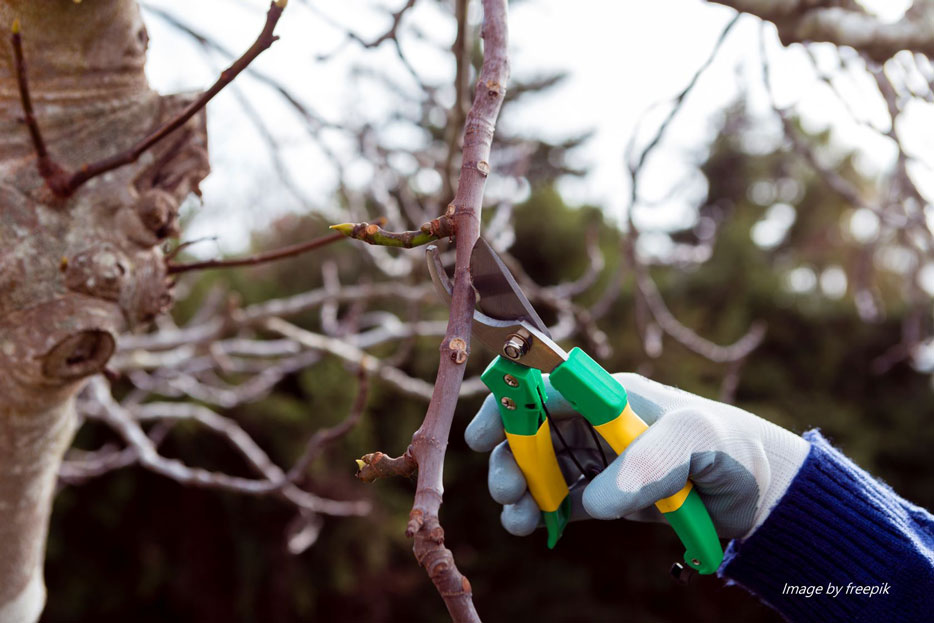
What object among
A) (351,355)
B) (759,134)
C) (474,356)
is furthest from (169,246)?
(759,134)

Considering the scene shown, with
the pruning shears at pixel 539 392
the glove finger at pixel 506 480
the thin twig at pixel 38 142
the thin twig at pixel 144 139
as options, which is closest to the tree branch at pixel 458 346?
the pruning shears at pixel 539 392

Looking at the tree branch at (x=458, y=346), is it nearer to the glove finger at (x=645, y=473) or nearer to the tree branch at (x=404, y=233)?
the tree branch at (x=404, y=233)

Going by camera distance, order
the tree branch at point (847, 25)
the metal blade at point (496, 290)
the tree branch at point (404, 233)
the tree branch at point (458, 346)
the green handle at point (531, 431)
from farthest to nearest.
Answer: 1. the tree branch at point (847, 25)
2. the green handle at point (531, 431)
3. the metal blade at point (496, 290)
4. the tree branch at point (404, 233)
5. the tree branch at point (458, 346)

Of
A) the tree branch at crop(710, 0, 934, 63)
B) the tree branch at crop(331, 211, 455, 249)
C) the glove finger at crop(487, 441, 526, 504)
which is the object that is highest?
the tree branch at crop(710, 0, 934, 63)

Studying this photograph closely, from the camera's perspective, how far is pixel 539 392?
1075 millimetres

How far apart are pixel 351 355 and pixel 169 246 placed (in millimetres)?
1148

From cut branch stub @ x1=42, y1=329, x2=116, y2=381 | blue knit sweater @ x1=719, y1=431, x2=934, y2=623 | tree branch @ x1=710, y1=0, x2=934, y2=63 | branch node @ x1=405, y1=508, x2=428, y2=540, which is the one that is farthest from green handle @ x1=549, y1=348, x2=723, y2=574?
tree branch @ x1=710, y1=0, x2=934, y2=63

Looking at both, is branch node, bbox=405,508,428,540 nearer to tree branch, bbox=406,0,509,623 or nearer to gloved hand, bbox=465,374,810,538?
tree branch, bbox=406,0,509,623

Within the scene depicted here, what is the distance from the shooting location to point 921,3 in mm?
1688

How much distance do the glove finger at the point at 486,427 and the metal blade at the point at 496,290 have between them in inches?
6.5

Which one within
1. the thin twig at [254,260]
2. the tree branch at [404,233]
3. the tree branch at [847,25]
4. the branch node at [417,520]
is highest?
the tree branch at [847,25]

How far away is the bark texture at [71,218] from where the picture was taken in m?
1.14

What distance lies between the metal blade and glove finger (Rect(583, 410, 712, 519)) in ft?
0.67

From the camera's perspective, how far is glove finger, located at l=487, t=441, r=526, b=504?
1.11 m
